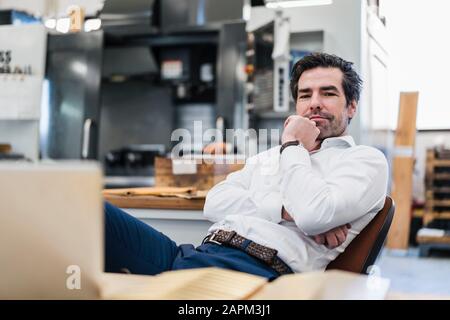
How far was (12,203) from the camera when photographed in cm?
48

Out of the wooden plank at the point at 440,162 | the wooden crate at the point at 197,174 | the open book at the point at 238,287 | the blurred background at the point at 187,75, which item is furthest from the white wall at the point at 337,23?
the open book at the point at 238,287

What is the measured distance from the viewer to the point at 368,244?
1.30 m

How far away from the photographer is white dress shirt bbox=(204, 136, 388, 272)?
1.23 metres

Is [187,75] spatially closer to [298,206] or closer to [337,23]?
[337,23]

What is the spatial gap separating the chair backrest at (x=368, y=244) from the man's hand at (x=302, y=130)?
27 centimetres

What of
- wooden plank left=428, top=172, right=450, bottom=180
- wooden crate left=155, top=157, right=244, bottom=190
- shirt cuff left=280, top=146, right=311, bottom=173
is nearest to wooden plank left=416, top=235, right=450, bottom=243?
wooden plank left=428, top=172, right=450, bottom=180

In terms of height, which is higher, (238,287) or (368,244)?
(238,287)

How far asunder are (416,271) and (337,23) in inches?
76.7

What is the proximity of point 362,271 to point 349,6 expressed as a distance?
8.48 feet

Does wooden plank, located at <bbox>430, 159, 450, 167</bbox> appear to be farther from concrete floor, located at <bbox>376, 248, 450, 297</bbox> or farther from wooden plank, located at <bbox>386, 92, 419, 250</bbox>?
concrete floor, located at <bbox>376, 248, 450, 297</bbox>

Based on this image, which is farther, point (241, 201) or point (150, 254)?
point (241, 201)

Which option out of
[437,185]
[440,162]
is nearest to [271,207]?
[440,162]

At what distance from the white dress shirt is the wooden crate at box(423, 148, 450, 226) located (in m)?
3.99
